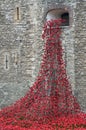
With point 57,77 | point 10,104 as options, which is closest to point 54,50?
point 57,77

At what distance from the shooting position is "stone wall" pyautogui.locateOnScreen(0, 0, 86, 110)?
13.0 m

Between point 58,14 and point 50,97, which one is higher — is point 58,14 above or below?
above

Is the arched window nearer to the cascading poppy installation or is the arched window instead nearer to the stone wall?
the stone wall

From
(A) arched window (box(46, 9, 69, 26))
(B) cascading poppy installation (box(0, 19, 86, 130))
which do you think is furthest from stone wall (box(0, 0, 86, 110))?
(B) cascading poppy installation (box(0, 19, 86, 130))

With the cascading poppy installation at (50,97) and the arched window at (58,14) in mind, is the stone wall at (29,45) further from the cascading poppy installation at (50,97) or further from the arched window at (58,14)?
the cascading poppy installation at (50,97)

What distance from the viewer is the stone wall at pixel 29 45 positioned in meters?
13.0

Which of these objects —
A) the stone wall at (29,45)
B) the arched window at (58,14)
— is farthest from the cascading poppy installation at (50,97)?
the arched window at (58,14)

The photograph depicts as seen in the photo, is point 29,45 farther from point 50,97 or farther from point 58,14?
point 50,97

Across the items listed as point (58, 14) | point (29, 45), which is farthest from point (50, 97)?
point (58, 14)

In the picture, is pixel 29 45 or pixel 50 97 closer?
pixel 50 97

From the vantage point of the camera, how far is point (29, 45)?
1380 centimetres

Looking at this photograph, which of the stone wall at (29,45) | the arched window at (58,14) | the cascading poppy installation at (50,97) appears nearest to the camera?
the cascading poppy installation at (50,97)

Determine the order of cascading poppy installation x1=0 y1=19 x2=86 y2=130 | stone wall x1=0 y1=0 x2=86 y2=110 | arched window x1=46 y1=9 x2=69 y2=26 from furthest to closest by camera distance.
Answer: arched window x1=46 y1=9 x2=69 y2=26
stone wall x1=0 y1=0 x2=86 y2=110
cascading poppy installation x1=0 y1=19 x2=86 y2=130

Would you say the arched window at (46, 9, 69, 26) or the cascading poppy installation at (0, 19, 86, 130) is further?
the arched window at (46, 9, 69, 26)
